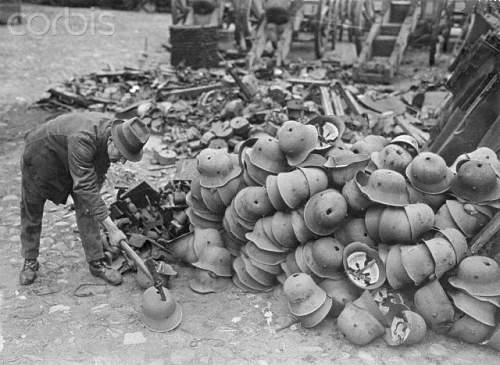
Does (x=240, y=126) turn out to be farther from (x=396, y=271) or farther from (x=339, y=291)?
(x=396, y=271)

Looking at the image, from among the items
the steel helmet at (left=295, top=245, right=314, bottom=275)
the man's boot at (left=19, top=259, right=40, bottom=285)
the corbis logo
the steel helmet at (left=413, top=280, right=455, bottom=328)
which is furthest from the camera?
the corbis logo

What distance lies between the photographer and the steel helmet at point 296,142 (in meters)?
4.27

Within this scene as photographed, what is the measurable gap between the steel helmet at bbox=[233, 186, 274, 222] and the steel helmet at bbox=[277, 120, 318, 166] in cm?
36

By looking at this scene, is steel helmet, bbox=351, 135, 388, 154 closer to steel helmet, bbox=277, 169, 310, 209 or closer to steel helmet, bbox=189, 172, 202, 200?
steel helmet, bbox=277, 169, 310, 209

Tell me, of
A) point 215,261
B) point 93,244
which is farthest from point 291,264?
point 93,244

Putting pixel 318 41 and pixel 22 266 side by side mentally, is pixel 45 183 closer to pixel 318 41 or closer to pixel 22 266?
pixel 22 266

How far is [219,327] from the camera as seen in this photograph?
154 inches

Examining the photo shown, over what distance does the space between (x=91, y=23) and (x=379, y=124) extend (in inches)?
429

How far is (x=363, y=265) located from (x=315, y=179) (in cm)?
74

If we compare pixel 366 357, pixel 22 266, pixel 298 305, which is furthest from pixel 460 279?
pixel 22 266

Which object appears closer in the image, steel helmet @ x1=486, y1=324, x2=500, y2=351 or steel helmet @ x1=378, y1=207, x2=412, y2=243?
steel helmet @ x1=486, y1=324, x2=500, y2=351

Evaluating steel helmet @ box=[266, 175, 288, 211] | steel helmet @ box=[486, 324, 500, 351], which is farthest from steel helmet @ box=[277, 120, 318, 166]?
steel helmet @ box=[486, 324, 500, 351]

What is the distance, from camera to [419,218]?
A: 3.81 meters

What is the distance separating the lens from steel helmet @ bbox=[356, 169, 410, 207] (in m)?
3.90
